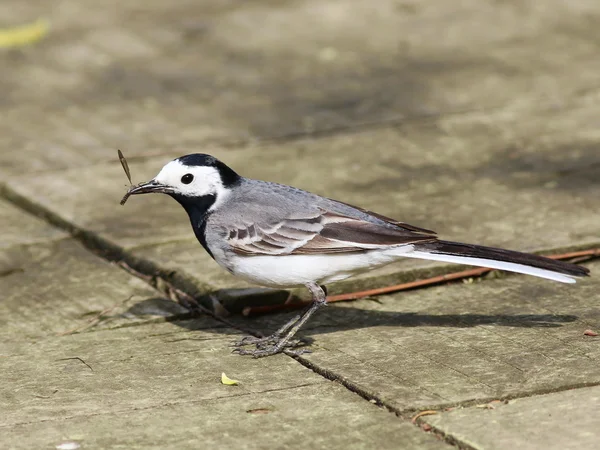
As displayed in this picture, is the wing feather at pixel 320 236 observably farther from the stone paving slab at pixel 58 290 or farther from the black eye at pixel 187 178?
the stone paving slab at pixel 58 290

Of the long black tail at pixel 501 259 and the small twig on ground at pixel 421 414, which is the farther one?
the long black tail at pixel 501 259

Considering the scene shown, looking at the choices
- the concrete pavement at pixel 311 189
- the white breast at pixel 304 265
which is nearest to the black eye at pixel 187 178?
the white breast at pixel 304 265

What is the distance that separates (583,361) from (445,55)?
223 inches

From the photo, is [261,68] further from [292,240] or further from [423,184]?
[292,240]

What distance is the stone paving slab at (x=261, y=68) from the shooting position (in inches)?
347

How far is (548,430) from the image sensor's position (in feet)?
13.9

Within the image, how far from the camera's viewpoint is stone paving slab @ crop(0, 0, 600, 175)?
8812 mm

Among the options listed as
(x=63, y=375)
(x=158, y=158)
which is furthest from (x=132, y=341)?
(x=158, y=158)

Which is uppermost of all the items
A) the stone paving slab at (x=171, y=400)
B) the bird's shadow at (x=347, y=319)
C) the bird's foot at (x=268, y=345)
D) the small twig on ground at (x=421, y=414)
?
the bird's shadow at (x=347, y=319)

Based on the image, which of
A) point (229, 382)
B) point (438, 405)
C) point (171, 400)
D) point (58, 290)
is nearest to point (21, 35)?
point (58, 290)

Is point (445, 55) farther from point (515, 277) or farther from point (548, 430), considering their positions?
point (548, 430)

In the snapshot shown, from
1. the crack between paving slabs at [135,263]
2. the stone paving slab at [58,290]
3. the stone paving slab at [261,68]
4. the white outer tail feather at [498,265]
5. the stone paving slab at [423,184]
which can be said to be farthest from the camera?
the stone paving slab at [261,68]

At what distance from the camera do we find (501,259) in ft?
17.5

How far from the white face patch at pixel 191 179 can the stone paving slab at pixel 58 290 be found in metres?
0.66
